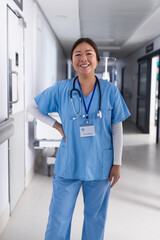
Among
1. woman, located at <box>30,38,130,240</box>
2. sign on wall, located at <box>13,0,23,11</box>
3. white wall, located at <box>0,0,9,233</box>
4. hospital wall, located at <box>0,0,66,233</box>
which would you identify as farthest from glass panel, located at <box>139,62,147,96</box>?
woman, located at <box>30,38,130,240</box>

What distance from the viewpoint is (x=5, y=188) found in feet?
7.92

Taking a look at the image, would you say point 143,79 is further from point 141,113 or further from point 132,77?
point 132,77

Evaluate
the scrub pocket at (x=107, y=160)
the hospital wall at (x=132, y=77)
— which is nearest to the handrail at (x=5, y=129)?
the scrub pocket at (x=107, y=160)

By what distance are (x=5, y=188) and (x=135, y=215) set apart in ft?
4.07

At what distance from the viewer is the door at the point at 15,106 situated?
98.4 inches

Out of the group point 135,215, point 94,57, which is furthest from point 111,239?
point 94,57

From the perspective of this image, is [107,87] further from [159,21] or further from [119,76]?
[119,76]

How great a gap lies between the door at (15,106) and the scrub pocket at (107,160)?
1.23 meters

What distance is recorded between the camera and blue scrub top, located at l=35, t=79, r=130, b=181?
151 cm

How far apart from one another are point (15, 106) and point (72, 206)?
4.83ft

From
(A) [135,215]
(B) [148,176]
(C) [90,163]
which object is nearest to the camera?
(C) [90,163]

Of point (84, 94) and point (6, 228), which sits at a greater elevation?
point (84, 94)

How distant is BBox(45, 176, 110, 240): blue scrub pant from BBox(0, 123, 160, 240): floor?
0.67m

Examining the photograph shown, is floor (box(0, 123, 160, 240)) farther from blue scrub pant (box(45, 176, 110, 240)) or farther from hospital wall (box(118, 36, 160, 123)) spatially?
hospital wall (box(118, 36, 160, 123))
